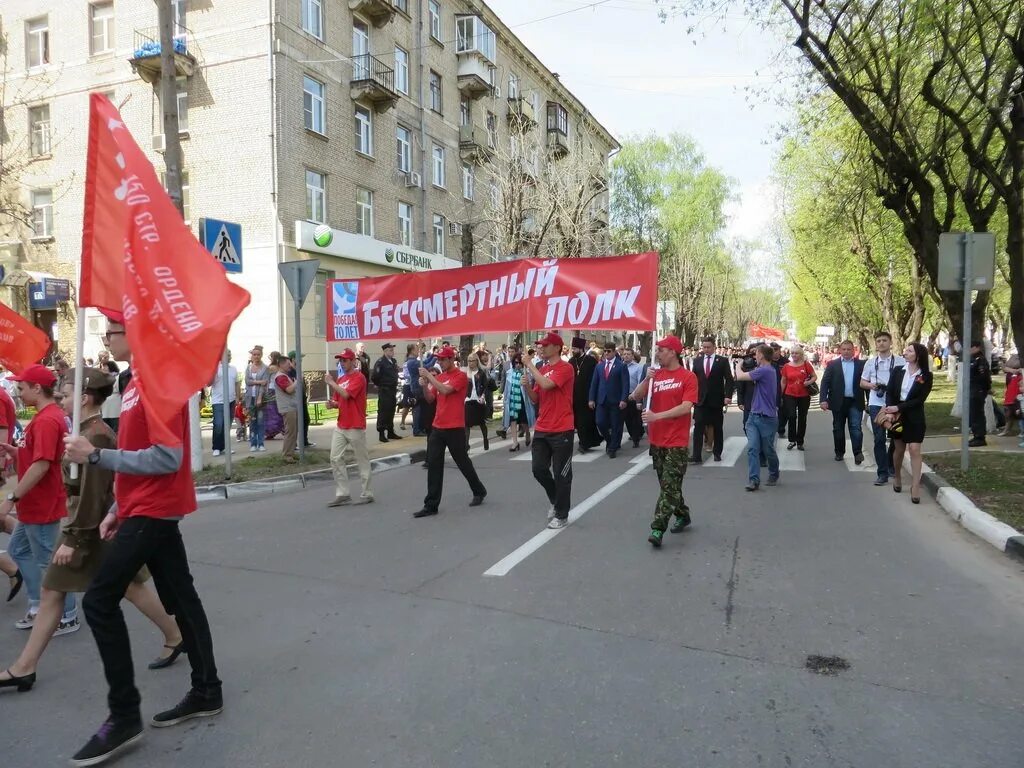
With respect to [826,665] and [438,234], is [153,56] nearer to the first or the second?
[438,234]

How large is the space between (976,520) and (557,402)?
13.2 ft

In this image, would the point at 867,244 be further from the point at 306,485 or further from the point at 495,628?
the point at 495,628

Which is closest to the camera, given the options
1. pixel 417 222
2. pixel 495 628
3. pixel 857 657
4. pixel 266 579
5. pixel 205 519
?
pixel 857 657

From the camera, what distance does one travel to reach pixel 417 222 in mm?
30875

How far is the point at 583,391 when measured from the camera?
13.0m

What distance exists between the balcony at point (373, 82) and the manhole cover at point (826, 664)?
25483 mm

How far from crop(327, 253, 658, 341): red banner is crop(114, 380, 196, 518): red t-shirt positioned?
429 cm

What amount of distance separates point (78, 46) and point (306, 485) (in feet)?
73.9

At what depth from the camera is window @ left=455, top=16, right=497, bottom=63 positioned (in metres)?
33.0

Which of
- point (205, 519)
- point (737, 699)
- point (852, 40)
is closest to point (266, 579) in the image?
point (205, 519)

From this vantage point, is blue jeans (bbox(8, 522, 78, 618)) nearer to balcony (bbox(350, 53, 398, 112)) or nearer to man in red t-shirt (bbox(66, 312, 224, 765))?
man in red t-shirt (bbox(66, 312, 224, 765))

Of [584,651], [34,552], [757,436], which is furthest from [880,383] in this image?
[34,552]

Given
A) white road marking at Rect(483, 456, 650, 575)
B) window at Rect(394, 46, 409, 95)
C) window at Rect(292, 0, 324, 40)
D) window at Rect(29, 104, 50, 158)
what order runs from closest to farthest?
white road marking at Rect(483, 456, 650, 575) < window at Rect(292, 0, 324, 40) < window at Rect(29, 104, 50, 158) < window at Rect(394, 46, 409, 95)

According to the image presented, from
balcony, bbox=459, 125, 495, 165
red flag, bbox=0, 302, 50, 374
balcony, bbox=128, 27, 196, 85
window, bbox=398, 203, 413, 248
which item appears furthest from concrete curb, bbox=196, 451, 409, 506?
balcony, bbox=459, 125, 495, 165
